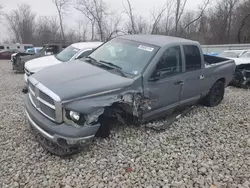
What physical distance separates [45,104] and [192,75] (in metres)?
3.13

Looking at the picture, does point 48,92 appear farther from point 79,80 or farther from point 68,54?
point 68,54

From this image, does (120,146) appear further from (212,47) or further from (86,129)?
(212,47)

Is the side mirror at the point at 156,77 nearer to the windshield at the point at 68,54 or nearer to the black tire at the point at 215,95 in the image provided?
the black tire at the point at 215,95

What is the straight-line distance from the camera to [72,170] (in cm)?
317

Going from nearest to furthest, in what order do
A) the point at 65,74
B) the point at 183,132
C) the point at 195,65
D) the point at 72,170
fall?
the point at 72,170 < the point at 65,74 < the point at 183,132 < the point at 195,65

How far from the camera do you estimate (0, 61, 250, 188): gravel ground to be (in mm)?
3020

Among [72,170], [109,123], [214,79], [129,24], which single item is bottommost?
[72,170]

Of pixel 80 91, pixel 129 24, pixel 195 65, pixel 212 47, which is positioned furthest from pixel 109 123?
pixel 129 24

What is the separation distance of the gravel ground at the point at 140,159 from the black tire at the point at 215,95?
114 centimetres

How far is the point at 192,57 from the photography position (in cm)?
491

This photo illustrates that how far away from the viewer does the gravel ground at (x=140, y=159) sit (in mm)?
3020

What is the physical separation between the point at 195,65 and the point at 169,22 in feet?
77.7

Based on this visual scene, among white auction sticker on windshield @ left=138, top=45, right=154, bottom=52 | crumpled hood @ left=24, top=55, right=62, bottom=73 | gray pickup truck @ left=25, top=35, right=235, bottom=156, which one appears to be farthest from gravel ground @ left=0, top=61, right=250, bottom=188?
crumpled hood @ left=24, top=55, right=62, bottom=73

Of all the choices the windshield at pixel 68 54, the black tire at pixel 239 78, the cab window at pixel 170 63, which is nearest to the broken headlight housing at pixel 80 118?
the cab window at pixel 170 63
